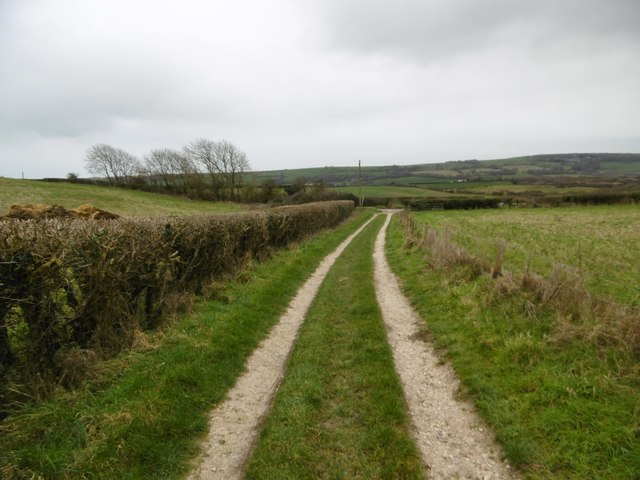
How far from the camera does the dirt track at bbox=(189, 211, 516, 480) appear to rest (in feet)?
12.9

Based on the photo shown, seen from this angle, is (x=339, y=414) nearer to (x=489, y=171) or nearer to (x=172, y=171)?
(x=172, y=171)

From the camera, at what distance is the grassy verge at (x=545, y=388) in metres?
3.91

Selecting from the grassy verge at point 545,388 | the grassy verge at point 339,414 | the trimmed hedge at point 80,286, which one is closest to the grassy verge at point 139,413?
the trimmed hedge at point 80,286

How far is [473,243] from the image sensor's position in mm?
17625

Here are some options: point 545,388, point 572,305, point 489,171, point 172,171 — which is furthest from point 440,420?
point 489,171

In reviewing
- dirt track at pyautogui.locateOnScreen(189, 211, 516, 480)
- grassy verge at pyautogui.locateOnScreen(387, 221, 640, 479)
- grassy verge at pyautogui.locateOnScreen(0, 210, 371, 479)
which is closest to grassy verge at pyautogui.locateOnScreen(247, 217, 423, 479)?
dirt track at pyautogui.locateOnScreen(189, 211, 516, 480)

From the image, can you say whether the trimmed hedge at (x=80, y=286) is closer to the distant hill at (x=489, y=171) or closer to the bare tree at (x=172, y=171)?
the bare tree at (x=172, y=171)

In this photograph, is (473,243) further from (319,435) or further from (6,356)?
(6,356)

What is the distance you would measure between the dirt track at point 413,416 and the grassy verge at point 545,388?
11.0 inches

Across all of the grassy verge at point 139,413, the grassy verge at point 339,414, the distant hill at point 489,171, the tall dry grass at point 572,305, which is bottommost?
the grassy verge at point 339,414

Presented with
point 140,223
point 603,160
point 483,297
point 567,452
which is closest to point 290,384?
point 567,452

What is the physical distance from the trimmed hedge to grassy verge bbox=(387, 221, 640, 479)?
19.3 ft

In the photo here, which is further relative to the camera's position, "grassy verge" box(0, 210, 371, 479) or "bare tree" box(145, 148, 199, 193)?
"bare tree" box(145, 148, 199, 193)

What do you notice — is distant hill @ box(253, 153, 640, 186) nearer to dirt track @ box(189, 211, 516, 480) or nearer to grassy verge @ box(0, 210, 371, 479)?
dirt track @ box(189, 211, 516, 480)
